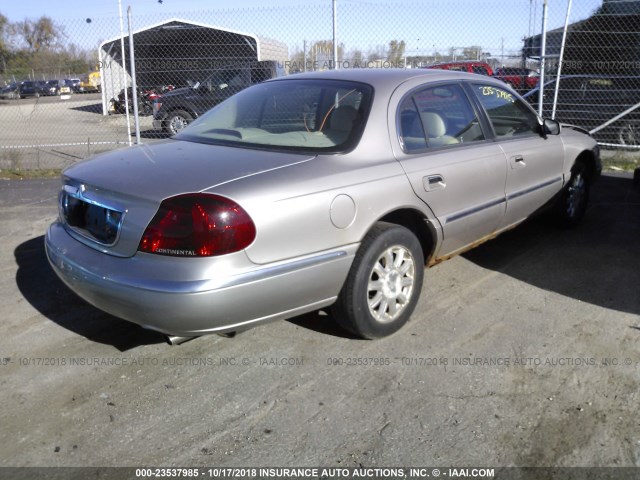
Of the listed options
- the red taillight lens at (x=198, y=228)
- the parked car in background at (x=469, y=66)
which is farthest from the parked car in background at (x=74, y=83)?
the red taillight lens at (x=198, y=228)

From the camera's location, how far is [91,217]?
10.6ft

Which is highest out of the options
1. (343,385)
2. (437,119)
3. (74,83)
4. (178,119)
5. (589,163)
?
(74,83)

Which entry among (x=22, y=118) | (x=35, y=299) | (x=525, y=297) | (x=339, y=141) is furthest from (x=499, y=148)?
(x=22, y=118)

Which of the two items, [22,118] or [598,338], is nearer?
[598,338]

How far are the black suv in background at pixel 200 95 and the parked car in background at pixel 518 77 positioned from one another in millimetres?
5239

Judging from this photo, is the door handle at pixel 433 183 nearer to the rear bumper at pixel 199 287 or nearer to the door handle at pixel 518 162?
the rear bumper at pixel 199 287

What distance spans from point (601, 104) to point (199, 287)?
406 inches

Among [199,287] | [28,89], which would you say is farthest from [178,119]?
[199,287]

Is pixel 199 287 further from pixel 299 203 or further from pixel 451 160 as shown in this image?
pixel 451 160

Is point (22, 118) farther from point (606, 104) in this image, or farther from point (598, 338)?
point (598, 338)

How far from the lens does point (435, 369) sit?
3346 mm

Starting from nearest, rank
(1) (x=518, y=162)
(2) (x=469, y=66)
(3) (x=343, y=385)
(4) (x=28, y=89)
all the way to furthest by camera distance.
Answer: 1. (3) (x=343, y=385)
2. (1) (x=518, y=162)
3. (2) (x=469, y=66)
4. (4) (x=28, y=89)

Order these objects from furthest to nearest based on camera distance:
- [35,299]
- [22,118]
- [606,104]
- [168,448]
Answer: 1. [22,118]
2. [606,104]
3. [35,299]
4. [168,448]

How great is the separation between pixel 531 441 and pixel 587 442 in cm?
25
